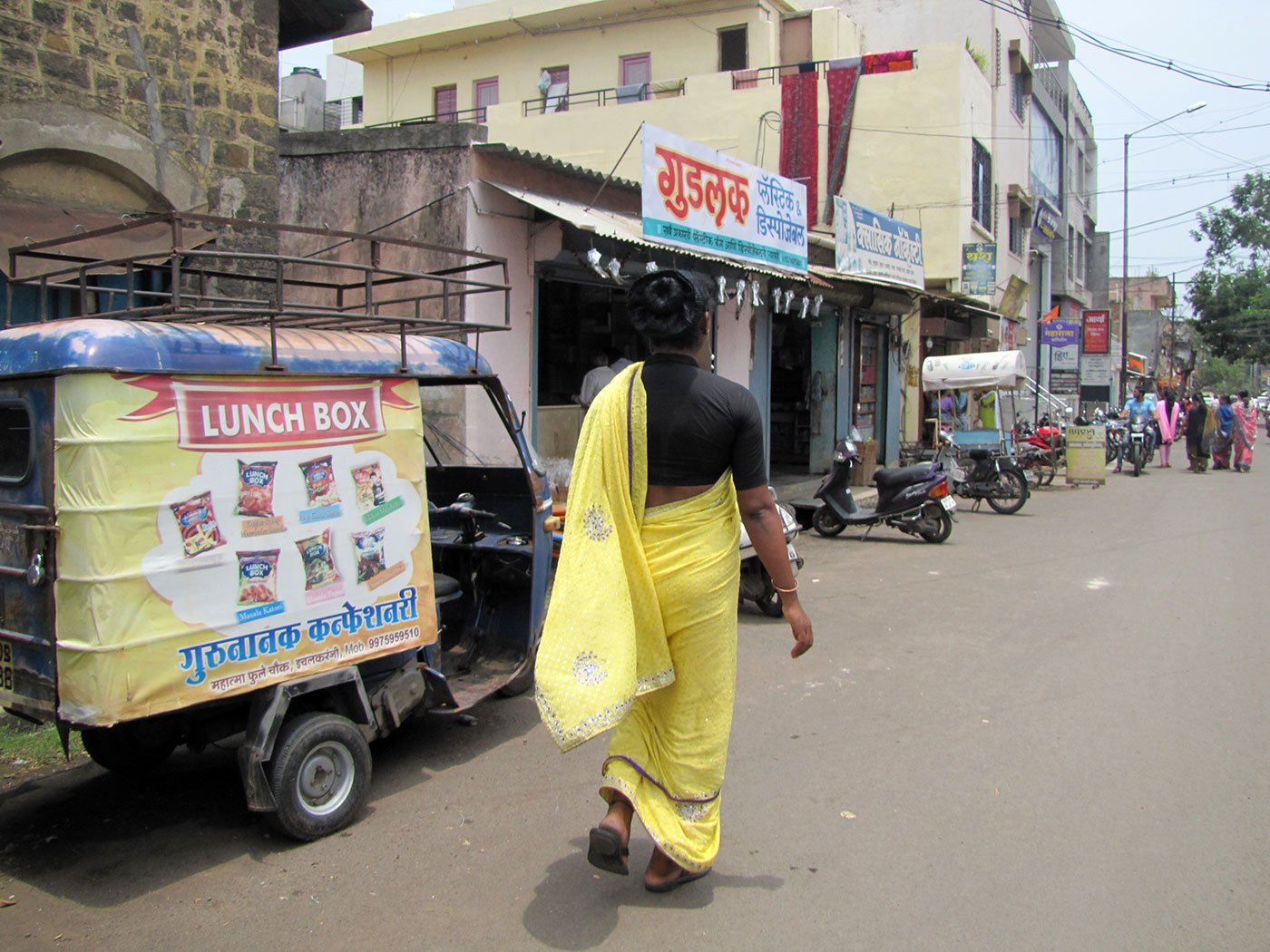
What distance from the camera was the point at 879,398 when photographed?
63.3 feet

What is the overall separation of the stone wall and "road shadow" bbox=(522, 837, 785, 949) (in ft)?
17.3

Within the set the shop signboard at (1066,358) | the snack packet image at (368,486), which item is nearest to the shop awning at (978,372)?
the shop signboard at (1066,358)

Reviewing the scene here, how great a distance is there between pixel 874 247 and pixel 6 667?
14.1 m

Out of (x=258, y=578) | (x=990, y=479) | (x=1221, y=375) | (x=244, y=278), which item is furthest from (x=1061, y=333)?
(x=1221, y=375)

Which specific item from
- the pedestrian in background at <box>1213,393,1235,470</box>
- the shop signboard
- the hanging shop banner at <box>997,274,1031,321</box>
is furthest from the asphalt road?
the shop signboard

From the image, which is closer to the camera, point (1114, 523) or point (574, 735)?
point (574, 735)

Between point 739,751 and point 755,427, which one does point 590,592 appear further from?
point 739,751

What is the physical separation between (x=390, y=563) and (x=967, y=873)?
248cm

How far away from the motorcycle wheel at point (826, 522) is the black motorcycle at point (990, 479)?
2.87 meters

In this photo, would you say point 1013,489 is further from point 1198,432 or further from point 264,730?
point 264,730

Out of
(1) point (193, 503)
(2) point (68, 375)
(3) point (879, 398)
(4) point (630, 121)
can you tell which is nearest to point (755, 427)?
(1) point (193, 503)

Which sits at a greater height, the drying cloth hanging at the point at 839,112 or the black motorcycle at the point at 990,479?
the drying cloth hanging at the point at 839,112

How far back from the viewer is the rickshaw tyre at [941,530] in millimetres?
11266

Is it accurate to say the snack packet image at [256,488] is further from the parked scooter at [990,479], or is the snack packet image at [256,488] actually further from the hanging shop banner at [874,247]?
the hanging shop banner at [874,247]
